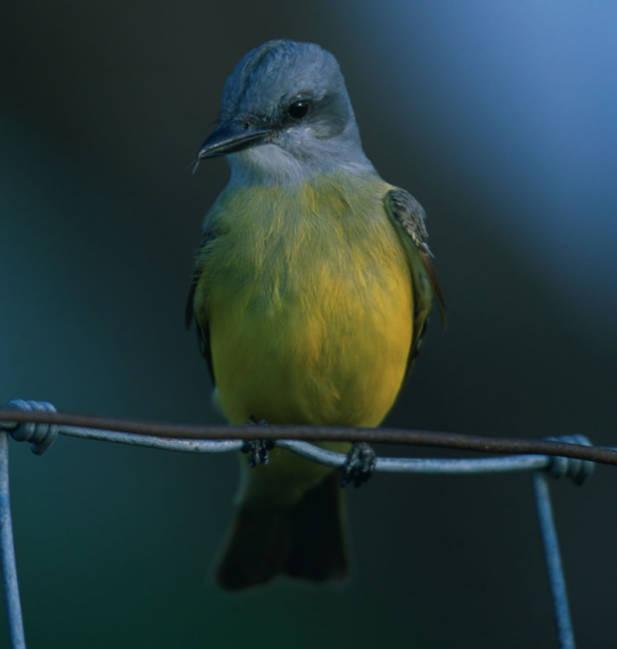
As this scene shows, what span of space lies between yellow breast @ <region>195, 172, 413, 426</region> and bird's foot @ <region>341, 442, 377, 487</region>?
113 millimetres

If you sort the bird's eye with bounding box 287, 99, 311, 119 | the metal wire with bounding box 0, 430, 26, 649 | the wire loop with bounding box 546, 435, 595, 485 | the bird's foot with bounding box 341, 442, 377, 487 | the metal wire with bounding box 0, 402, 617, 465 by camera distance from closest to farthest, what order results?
the metal wire with bounding box 0, 430, 26, 649
the metal wire with bounding box 0, 402, 617, 465
the wire loop with bounding box 546, 435, 595, 485
the bird's foot with bounding box 341, 442, 377, 487
the bird's eye with bounding box 287, 99, 311, 119

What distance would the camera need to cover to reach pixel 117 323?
22.6 feet

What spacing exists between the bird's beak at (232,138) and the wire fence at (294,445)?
116cm

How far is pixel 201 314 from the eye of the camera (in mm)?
4320

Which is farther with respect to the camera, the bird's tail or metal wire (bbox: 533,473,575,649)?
the bird's tail

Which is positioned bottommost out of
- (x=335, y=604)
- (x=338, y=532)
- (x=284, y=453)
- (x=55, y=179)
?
(x=335, y=604)

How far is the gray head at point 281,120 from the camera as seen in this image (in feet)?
14.1

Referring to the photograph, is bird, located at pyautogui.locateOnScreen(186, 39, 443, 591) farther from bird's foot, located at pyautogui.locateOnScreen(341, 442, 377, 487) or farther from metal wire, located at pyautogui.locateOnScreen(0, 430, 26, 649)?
metal wire, located at pyautogui.locateOnScreen(0, 430, 26, 649)

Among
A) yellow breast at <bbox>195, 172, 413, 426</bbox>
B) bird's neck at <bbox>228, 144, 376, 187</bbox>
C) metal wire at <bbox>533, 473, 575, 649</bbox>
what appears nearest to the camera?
metal wire at <bbox>533, 473, 575, 649</bbox>

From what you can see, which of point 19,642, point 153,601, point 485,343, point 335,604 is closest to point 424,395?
point 485,343

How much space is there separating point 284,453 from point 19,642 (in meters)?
2.32

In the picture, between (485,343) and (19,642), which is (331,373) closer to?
(19,642)

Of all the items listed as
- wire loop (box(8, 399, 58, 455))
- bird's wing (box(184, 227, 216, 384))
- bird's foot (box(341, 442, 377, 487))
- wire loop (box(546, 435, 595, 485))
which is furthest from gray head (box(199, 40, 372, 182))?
wire loop (box(8, 399, 58, 455))

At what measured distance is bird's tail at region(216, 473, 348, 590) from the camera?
470 cm
